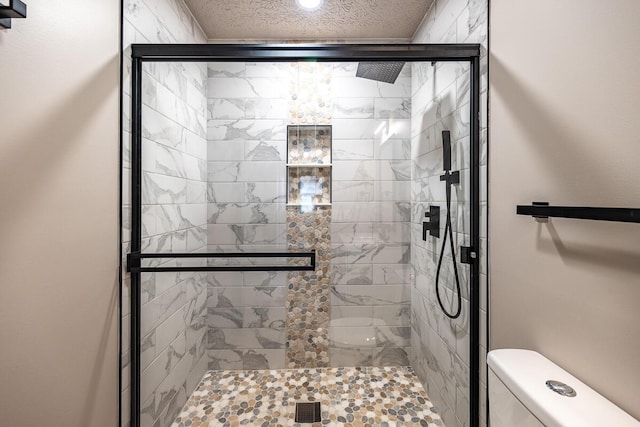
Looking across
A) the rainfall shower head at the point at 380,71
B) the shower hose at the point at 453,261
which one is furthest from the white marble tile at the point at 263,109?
the shower hose at the point at 453,261

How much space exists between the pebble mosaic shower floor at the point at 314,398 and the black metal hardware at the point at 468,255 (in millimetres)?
576

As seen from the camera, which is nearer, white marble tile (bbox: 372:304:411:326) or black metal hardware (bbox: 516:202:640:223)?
black metal hardware (bbox: 516:202:640:223)

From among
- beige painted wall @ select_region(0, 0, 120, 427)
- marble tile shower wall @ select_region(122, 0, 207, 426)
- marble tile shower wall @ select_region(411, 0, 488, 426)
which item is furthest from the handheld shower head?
beige painted wall @ select_region(0, 0, 120, 427)

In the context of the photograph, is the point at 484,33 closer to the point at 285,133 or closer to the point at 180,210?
the point at 285,133

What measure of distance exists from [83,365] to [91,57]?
107 cm

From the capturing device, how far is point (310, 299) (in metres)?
1.40

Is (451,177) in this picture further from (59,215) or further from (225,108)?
(59,215)

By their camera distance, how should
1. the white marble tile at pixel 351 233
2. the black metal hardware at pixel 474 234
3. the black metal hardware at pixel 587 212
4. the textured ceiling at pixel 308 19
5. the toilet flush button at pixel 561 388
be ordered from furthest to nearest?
the textured ceiling at pixel 308 19 → the white marble tile at pixel 351 233 → the black metal hardware at pixel 474 234 → the toilet flush button at pixel 561 388 → the black metal hardware at pixel 587 212

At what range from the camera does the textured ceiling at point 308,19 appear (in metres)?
1.71

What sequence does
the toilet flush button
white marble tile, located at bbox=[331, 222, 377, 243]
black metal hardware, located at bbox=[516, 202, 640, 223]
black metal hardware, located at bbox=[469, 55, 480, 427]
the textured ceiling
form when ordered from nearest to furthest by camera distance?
black metal hardware, located at bbox=[516, 202, 640, 223], the toilet flush button, black metal hardware, located at bbox=[469, 55, 480, 427], white marble tile, located at bbox=[331, 222, 377, 243], the textured ceiling

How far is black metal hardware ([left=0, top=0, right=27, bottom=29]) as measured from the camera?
688 millimetres

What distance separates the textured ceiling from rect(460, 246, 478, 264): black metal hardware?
1.42m

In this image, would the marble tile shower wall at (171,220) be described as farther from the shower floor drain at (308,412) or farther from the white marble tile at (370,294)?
the white marble tile at (370,294)

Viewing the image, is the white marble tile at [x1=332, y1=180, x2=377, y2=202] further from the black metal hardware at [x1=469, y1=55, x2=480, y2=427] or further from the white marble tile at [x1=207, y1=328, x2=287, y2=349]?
the white marble tile at [x1=207, y1=328, x2=287, y2=349]
